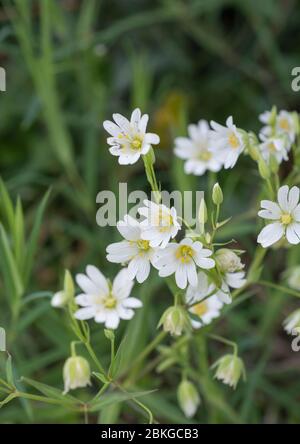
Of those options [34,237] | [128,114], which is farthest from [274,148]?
[128,114]

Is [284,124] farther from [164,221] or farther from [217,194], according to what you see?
[164,221]

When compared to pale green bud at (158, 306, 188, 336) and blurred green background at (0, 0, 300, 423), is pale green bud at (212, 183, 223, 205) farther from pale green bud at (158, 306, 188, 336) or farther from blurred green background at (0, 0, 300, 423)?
blurred green background at (0, 0, 300, 423)

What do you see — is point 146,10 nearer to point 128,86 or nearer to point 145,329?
point 128,86

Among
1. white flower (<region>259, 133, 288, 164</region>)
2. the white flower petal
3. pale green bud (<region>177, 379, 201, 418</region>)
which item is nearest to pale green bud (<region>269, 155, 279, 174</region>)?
white flower (<region>259, 133, 288, 164</region>)

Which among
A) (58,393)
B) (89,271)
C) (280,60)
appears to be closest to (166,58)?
(280,60)

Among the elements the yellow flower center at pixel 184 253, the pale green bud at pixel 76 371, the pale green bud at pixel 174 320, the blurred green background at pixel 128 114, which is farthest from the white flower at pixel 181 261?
the blurred green background at pixel 128 114

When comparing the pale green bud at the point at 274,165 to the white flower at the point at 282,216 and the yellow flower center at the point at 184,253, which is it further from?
the yellow flower center at the point at 184,253
